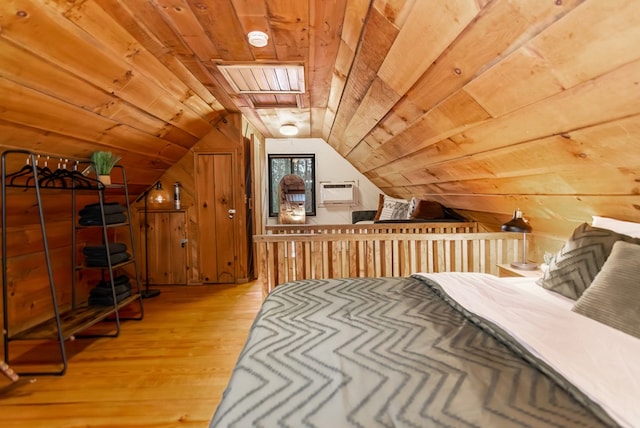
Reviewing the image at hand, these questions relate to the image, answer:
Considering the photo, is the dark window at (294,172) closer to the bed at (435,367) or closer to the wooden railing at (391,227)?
the wooden railing at (391,227)

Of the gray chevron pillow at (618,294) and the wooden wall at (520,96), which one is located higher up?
the wooden wall at (520,96)

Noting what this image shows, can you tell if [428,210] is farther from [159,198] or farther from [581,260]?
[159,198]

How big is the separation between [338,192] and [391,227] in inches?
71.5

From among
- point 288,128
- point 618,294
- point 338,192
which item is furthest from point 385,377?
point 338,192

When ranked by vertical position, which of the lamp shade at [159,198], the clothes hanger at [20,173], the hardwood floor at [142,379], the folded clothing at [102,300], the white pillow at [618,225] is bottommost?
the hardwood floor at [142,379]

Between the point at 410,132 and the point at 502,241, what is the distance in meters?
1.32

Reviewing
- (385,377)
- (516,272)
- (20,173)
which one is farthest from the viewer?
(516,272)

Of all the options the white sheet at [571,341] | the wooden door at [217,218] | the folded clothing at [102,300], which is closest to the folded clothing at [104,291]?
the folded clothing at [102,300]

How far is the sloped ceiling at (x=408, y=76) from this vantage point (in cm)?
106

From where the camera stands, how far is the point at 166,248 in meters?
4.01

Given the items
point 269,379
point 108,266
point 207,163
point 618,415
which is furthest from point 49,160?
point 618,415

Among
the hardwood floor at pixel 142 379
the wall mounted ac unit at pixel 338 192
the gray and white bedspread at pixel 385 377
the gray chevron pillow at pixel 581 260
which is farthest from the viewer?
the wall mounted ac unit at pixel 338 192

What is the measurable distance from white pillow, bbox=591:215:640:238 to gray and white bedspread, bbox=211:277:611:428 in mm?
962

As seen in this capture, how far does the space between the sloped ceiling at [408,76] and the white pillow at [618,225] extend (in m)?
0.05
